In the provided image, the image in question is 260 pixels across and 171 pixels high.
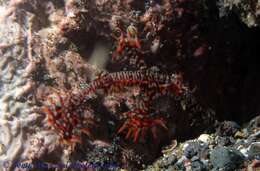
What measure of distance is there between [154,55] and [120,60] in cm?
51

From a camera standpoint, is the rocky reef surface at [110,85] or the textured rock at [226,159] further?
the rocky reef surface at [110,85]

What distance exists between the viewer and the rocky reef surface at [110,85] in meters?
5.21

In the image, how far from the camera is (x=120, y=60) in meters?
5.61

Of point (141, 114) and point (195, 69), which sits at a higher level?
point (195, 69)

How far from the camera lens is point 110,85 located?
5453 mm

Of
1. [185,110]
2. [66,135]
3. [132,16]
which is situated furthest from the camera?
[185,110]

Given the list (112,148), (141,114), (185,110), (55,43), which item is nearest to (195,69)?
(185,110)

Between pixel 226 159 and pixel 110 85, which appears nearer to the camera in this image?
pixel 226 159

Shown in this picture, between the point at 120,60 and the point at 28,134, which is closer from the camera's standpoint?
the point at 28,134

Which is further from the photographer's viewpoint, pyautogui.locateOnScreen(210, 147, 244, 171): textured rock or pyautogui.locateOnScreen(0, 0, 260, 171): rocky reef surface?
pyautogui.locateOnScreen(0, 0, 260, 171): rocky reef surface

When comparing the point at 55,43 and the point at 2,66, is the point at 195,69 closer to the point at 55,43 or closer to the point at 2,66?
the point at 55,43

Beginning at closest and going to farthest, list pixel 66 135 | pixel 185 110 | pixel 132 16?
pixel 66 135
pixel 132 16
pixel 185 110

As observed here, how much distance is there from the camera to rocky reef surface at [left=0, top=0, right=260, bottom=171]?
205 inches

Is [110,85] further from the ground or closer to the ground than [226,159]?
further from the ground
